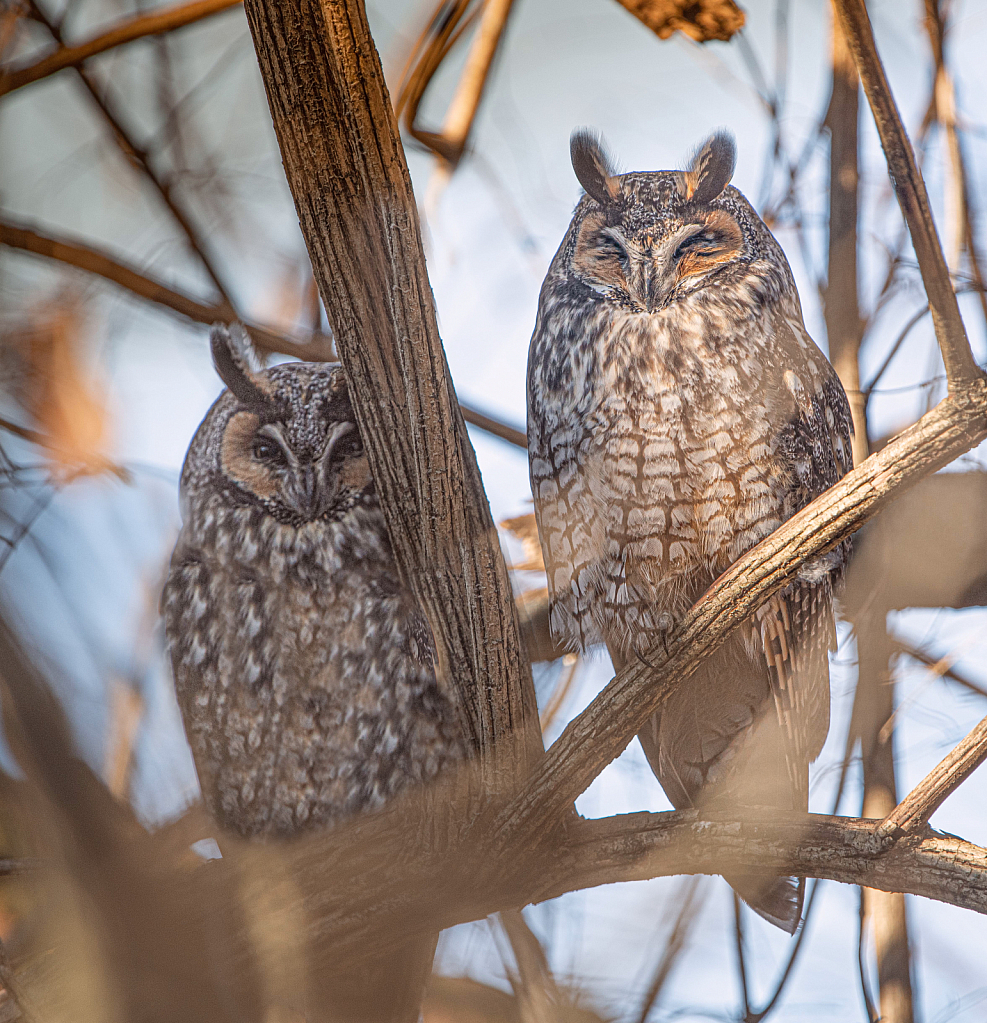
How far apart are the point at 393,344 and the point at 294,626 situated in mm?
586

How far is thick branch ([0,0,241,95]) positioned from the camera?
3.24ft

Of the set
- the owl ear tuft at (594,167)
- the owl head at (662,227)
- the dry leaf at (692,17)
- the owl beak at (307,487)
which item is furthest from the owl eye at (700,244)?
the owl beak at (307,487)

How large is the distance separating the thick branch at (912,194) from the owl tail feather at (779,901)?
2.27 feet

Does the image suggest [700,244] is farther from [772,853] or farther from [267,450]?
[772,853]

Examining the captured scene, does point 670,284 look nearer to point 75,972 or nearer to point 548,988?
point 548,988

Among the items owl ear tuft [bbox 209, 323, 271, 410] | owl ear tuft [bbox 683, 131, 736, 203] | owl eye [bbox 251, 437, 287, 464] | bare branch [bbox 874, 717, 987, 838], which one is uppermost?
owl ear tuft [bbox 683, 131, 736, 203]

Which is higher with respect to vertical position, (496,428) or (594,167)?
(594,167)

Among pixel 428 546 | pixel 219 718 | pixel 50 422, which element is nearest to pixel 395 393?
pixel 428 546

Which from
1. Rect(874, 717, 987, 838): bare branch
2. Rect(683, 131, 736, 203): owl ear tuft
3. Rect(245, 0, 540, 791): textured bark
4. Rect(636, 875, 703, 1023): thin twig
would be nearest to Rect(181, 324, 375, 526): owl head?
Rect(245, 0, 540, 791): textured bark

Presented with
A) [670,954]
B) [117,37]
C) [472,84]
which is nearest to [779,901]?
[670,954]

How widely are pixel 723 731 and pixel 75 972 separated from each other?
1048 millimetres

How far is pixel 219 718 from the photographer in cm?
134

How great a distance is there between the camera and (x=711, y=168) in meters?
1.18

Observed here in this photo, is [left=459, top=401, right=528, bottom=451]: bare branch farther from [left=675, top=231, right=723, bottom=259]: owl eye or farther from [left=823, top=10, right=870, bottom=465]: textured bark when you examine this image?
[left=823, top=10, right=870, bottom=465]: textured bark
